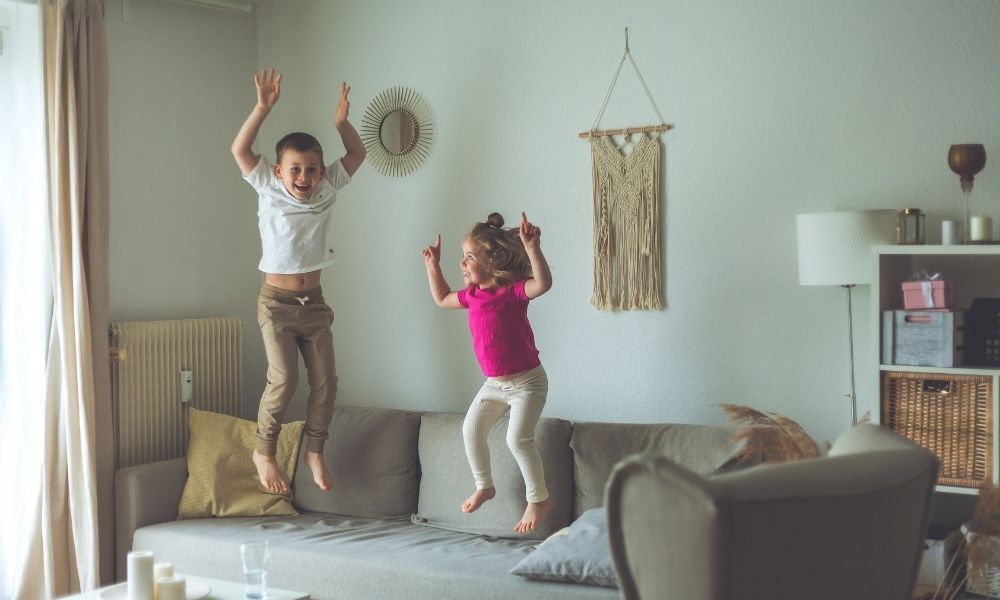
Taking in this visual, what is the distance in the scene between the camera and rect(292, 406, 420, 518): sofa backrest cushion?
3.91 metres

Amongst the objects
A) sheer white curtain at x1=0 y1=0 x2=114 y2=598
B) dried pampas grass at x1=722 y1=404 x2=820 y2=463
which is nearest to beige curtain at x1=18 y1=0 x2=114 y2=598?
sheer white curtain at x1=0 y1=0 x2=114 y2=598

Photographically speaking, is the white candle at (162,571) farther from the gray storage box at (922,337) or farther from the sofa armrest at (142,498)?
the gray storage box at (922,337)


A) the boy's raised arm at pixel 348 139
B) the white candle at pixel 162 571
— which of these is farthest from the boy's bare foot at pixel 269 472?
the boy's raised arm at pixel 348 139

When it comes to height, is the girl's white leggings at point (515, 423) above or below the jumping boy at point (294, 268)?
below

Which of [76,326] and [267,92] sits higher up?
[267,92]

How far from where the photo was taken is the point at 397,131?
4.36 metres

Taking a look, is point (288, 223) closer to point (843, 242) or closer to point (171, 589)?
point (171, 589)

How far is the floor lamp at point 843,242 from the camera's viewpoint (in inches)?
124

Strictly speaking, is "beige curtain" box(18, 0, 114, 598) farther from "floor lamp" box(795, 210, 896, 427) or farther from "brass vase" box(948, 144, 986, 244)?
"brass vase" box(948, 144, 986, 244)

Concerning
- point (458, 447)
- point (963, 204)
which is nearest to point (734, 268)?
point (963, 204)

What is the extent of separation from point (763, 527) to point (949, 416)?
2022 millimetres

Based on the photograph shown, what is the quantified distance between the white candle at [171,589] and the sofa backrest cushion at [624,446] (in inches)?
54.6

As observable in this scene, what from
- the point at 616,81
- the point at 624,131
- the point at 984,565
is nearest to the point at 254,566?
the point at 984,565

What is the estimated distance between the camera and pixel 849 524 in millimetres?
1329
